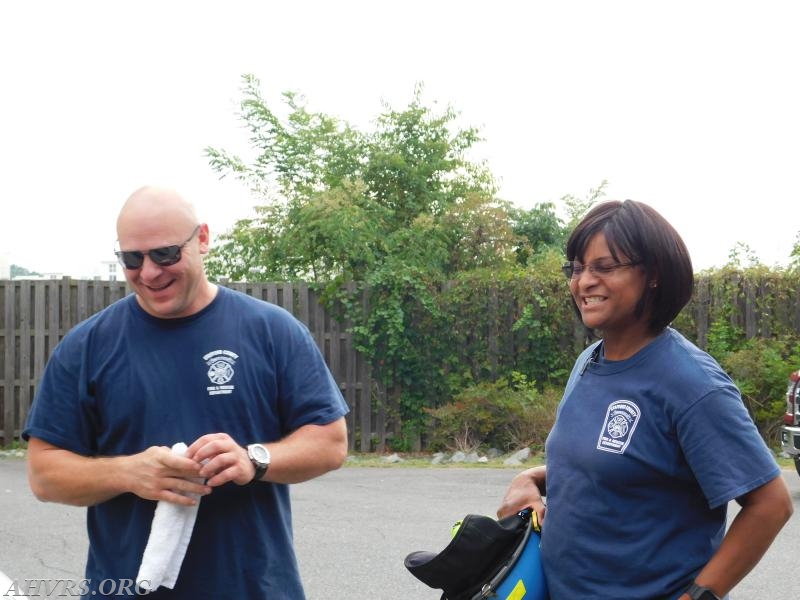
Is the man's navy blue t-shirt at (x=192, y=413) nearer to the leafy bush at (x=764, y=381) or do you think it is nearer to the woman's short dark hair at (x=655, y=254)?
the woman's short dark hair at (x=655, y=254)

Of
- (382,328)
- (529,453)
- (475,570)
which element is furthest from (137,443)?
(382,328)

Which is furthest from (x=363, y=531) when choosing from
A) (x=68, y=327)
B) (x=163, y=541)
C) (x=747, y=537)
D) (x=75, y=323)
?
(x=68, y=327)

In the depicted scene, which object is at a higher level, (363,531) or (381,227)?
(381,227)

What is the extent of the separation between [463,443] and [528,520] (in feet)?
35.3

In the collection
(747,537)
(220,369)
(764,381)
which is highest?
(220,369)

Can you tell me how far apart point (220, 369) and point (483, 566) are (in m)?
0.90

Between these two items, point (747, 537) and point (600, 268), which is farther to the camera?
point (600, 268)

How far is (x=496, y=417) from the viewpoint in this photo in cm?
1336

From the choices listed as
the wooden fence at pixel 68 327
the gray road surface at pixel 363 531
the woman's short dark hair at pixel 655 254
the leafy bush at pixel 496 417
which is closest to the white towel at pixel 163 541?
the woman's short dark hair at pixel 655 254

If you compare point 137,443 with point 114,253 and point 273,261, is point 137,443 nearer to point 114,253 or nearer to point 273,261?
point 114,253

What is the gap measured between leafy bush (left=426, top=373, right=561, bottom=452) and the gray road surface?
65.3 inches

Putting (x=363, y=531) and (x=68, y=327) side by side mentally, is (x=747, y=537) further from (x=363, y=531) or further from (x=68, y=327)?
(x=68, y=327)

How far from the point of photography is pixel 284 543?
2.89m

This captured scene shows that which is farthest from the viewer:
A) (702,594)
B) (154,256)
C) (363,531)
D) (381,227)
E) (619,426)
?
(381,227)
